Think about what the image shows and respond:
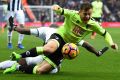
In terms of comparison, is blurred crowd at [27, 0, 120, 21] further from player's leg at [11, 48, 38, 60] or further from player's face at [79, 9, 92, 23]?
player's leg at [11, 48, 38, 60]

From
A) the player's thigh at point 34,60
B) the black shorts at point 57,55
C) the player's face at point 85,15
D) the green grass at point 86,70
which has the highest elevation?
the player's face at point 85,15

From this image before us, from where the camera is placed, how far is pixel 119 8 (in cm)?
4391

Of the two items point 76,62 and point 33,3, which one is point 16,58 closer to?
point 76,62

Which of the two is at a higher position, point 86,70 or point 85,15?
point 85,15

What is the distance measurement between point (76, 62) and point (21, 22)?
5994mm

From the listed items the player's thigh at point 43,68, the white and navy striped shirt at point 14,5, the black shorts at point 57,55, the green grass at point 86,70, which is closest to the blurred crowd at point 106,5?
the white and navy striped shirt at point 14,5

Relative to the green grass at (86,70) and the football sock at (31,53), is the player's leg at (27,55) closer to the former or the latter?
the football sock at (31,53)

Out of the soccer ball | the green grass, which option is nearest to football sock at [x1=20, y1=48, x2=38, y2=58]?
the green grass

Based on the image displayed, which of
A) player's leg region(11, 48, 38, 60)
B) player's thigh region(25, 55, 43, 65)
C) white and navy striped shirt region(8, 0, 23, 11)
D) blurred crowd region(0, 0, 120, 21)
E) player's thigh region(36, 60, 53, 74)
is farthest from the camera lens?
blurred crowd region(0, 0, 120, 21)

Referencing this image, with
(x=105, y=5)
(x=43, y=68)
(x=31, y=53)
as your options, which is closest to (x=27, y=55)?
(x=31, y=53)

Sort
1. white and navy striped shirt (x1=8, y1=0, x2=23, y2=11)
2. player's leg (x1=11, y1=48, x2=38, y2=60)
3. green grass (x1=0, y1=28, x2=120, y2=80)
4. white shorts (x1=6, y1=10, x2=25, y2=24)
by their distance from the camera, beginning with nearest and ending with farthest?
1. green grass (x1=0, y1=28, x2=120, y2=80)
2. player's leg (x1=11, y1=48, x2=38, y2=60)
3. white shorts (x1=6, y1=10, x2=25, y2=24)
4. white and navy striped shirt (x1=8, y1=0, x2=23, y2=11)

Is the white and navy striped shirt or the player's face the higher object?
the player's face

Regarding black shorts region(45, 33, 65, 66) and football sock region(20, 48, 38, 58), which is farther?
black shorts region(45, 33, 65, 66)

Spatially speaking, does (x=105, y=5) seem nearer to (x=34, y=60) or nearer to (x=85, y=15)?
(x=85, y=15)
